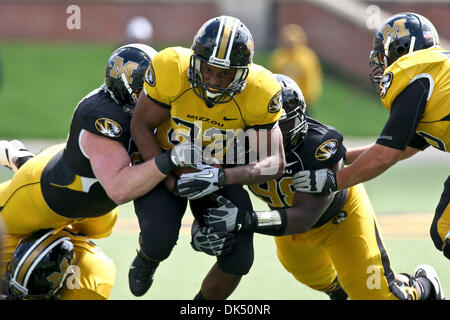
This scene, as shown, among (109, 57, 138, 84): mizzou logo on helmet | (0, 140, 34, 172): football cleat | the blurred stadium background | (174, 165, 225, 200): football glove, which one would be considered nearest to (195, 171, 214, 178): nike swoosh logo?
(174, 165, 225, 200): football glove

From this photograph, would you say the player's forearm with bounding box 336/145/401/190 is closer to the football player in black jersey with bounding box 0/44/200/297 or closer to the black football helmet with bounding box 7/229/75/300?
the football player in black jersey with bounding box 0/44/200/297

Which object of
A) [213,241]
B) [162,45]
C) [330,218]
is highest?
[213,241]

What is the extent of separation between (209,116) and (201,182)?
1.40 ft

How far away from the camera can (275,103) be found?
4.66m

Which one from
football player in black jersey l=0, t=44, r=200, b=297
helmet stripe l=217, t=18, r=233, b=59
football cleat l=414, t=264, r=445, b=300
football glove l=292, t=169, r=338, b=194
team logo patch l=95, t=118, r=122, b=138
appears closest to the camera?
helmet stripe l=217, t=18, r=233, b=59

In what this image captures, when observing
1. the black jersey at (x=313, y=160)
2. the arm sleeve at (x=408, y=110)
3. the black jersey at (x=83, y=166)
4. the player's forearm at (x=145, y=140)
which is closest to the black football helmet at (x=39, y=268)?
the black jersey at (x=83, y=166)

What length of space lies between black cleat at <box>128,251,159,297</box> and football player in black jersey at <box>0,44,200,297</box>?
0.25 metres

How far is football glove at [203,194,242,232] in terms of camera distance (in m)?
4.63

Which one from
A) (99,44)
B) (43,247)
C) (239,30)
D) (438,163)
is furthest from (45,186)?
(99,44)

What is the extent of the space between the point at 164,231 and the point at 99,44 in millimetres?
13389

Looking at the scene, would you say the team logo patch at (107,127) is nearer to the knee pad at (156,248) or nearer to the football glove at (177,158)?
the football glove at (177,158)

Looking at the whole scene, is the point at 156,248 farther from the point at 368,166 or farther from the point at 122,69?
the point at 368,166

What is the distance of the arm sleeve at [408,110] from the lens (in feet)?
15.1

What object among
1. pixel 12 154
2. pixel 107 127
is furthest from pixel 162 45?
pixel 107 127
